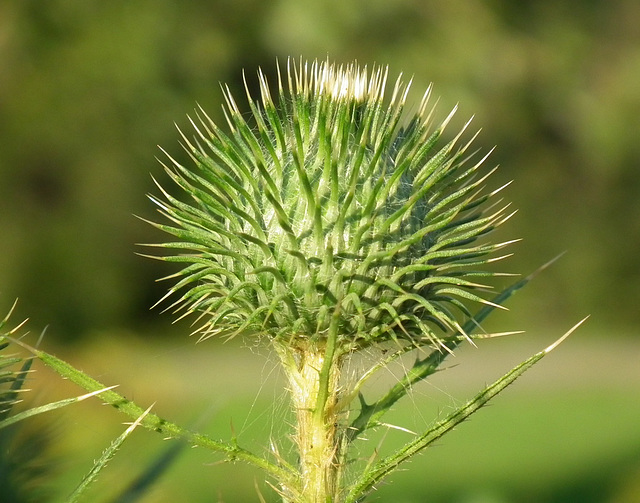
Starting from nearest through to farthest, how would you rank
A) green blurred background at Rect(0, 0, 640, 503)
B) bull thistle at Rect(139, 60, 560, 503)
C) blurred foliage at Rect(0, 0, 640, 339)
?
bull thistle at Rect(139, 60, 560, 503) < green blurred background at Rect(0, 0, 640, 503) < blurred foliage at Rect(0, 0, 640, 339)

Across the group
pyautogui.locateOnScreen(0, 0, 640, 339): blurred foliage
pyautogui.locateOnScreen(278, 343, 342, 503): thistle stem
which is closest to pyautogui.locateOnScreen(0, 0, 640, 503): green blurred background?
pyautogui.locateOnScreen(0, 0, 640, 339): blurred foliage

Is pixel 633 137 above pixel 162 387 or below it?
above

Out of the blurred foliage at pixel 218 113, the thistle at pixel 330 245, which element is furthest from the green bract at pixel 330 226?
the blurred foliage at pixel 218 113

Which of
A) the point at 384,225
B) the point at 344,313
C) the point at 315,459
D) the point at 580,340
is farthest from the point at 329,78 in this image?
the point at 580,340

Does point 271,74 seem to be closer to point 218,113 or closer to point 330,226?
point 218,113

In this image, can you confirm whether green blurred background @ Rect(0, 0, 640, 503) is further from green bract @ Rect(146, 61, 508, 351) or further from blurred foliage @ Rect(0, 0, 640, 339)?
green bract @ Rect(146, 61, 508, 351)

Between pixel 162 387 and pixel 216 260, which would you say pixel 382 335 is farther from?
pixel 162 387

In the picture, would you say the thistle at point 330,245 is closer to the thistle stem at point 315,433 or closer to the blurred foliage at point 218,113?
the thistle stem at point 315,433

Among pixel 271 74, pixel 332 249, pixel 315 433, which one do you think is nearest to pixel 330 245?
pixel 332 249
